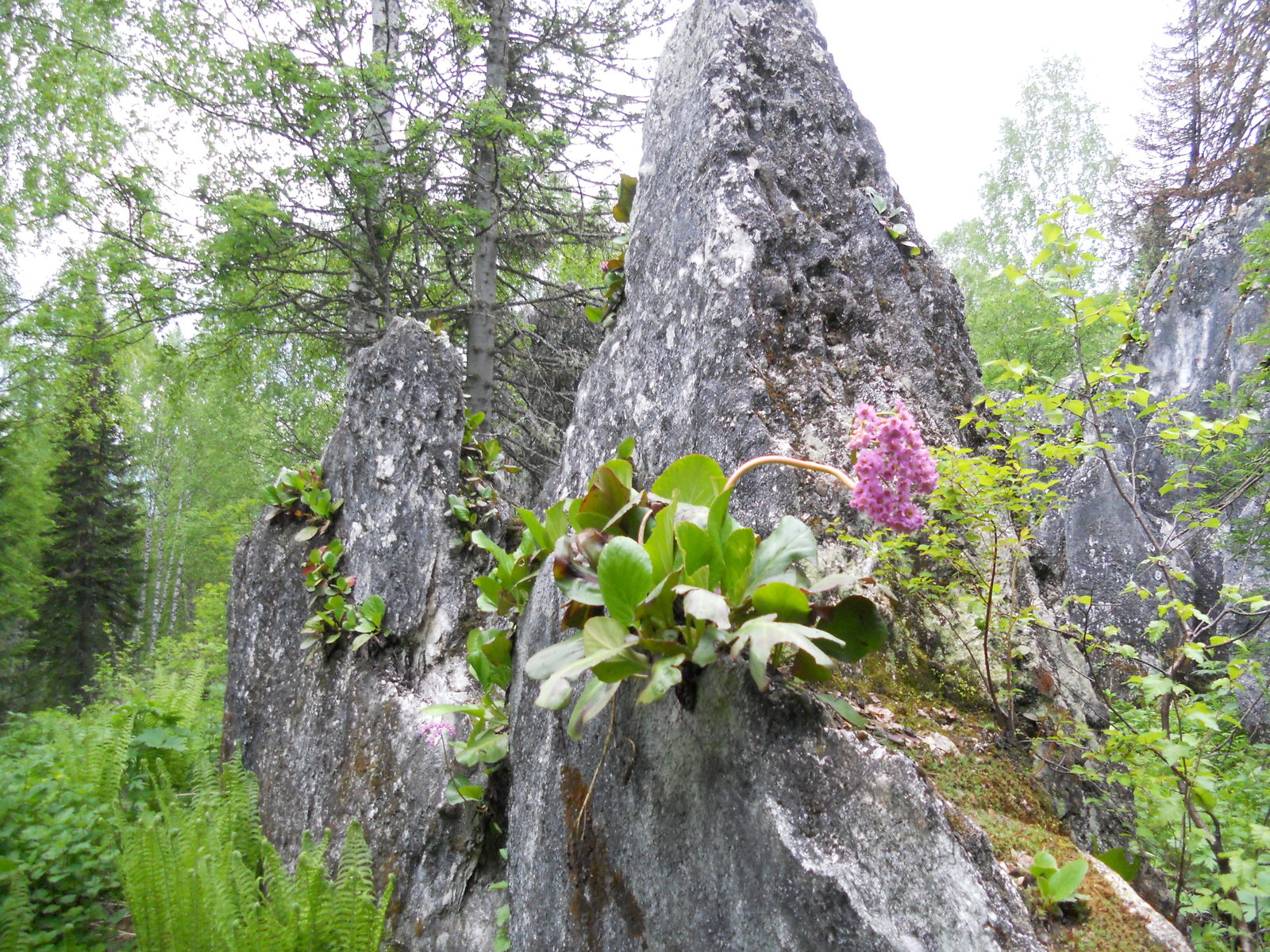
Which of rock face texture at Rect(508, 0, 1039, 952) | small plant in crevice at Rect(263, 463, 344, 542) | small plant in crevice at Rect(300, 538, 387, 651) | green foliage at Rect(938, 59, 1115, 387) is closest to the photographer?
rock face texture at Rect(508, 0, 1039, 952)

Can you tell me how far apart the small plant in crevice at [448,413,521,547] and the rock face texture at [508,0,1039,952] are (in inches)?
35.6

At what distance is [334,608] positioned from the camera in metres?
3.65

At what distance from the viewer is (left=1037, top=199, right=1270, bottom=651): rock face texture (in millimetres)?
8625

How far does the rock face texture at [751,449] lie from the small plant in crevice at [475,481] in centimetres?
90

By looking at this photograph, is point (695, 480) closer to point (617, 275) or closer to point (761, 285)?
point (761, 285)

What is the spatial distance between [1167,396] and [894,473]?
11.1 m

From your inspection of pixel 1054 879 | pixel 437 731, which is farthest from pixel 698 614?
pixel 437 731

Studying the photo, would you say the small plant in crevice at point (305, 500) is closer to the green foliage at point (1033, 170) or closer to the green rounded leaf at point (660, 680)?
the green rounded leaf at point (660, 680)

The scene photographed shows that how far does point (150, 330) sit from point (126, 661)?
8147 mm

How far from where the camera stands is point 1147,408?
69.4 inches

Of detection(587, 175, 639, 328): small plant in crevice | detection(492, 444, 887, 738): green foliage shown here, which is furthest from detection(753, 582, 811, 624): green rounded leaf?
detection(587, 175, 639, 328): small plant in crevice

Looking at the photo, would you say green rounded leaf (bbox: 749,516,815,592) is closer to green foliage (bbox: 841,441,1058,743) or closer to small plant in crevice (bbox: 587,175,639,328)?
green foliage (bbox: 841,441,1058,743)

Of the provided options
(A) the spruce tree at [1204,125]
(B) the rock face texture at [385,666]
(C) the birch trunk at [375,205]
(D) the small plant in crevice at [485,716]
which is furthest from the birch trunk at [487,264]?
(A) the spruce tree at [1204,125]

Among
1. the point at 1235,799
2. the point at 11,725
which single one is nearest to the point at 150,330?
the point at 11,725
